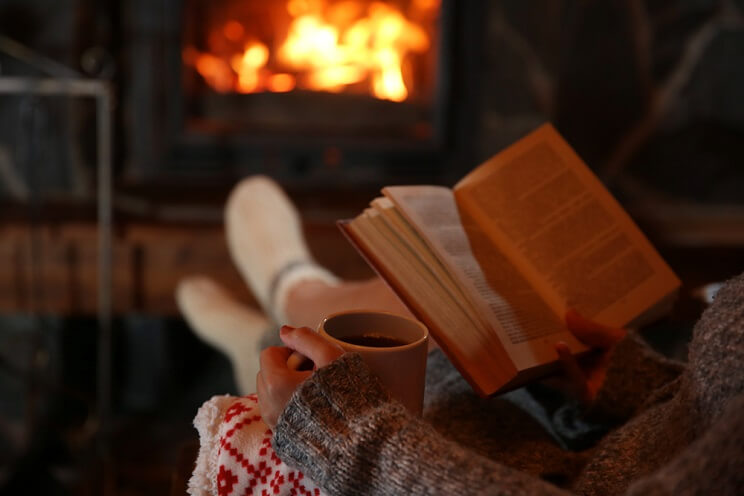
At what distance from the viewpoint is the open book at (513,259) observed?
581mm

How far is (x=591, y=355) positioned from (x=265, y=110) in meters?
1.05

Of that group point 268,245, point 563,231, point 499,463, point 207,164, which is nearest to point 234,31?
point 207,164

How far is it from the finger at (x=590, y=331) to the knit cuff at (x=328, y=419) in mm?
276

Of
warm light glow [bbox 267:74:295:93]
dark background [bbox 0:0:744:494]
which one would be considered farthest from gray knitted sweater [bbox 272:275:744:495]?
warm light glow [bbox 267:74:295:93]

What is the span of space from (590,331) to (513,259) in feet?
0.31

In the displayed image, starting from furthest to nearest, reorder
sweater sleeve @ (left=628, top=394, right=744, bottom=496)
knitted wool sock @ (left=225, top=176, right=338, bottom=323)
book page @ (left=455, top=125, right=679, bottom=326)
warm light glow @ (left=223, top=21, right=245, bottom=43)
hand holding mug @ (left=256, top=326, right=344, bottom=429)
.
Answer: warm light glow @ (left=223, top=21, right=245, bottom=43) < knitted wool sock @ (left=225, top=176, right=338, bottom=323) < book page @ (left=455, top=125, right=679, bottom=326) < hand holding mug @ (left=256, top=326, right=344, bottom=429) < sweater sleeve @ (left=628, top=394, right=744, bottom=496)

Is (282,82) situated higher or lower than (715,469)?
higher

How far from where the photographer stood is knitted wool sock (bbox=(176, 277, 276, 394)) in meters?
1.06

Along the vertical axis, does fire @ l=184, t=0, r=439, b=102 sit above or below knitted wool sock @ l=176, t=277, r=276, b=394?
above

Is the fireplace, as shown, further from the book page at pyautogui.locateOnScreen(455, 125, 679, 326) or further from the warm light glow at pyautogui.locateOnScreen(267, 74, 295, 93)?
the book page at pyautogui.locateOnScreen(455, 125, 679, 326)

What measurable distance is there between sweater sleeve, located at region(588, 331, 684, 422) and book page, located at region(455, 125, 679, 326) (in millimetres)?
50

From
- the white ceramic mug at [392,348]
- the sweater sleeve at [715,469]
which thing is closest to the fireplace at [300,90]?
the white ceramic mug at [392,348]

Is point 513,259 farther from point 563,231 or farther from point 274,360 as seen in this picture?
point 274,360

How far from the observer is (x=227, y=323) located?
45.7 inches
